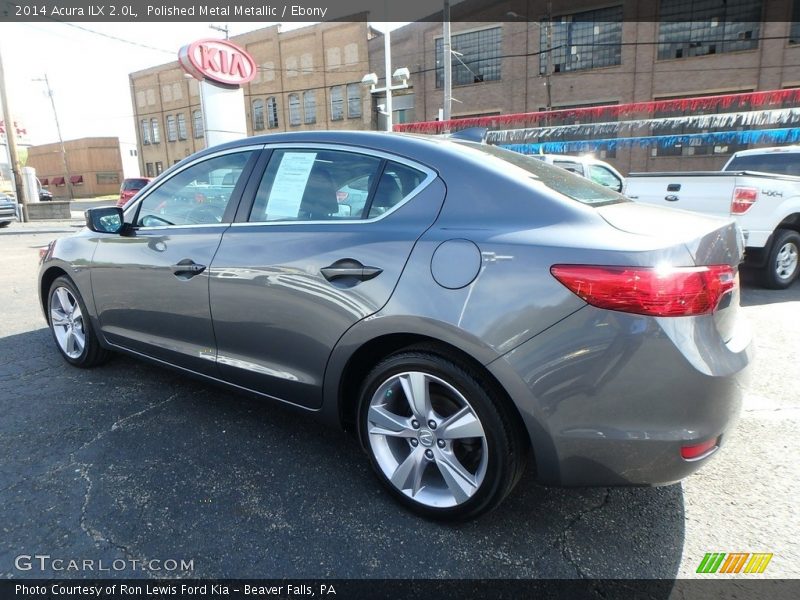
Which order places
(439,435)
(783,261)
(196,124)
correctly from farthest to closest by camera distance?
1. (196,124)
2. (783,261)
3. (439,435)

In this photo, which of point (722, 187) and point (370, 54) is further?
point (370, 54)

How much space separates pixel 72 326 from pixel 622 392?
3.95m

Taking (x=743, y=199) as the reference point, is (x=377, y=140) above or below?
above

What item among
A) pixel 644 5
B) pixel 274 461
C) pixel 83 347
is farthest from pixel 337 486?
pixel 644 5

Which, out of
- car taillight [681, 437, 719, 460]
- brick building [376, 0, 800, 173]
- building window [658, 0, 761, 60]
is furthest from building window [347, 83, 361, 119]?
car taillight [681, 437, 719, 460]

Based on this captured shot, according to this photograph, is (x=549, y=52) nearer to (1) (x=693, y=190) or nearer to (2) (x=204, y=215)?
(1) (x=693, y=190)

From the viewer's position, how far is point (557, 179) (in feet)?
7.91

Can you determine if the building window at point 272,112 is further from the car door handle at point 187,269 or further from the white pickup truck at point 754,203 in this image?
the car door handle at point 187,269

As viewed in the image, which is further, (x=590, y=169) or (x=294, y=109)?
(x=294, y=109)

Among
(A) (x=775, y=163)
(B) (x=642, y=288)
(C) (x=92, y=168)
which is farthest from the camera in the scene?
(C) (x=92, y=168)

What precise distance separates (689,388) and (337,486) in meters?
1.62

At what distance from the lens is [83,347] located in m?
3.91

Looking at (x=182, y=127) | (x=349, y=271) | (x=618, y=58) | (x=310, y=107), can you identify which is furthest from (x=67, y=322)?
(x=182, y=127)

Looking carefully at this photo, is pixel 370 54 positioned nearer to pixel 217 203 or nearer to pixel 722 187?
pixel 722 187
